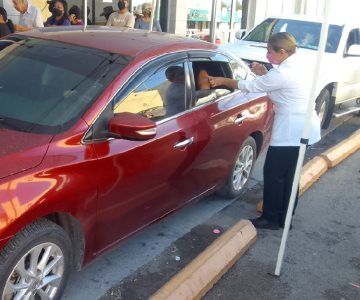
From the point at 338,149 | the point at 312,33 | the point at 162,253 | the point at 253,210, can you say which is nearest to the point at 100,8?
the point at 312,33

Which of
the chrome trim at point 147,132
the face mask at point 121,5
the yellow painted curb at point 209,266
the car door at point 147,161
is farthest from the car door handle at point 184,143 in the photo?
the face mask at point 121,5

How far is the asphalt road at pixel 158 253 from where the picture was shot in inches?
139

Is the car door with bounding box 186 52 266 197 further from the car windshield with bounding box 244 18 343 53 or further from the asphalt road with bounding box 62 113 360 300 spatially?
the car windshield with bounding box 244 18 343 53

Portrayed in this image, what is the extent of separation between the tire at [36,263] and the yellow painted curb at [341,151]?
4.38m

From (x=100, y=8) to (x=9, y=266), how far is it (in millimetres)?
9553

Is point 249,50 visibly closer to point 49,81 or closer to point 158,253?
point 158,253

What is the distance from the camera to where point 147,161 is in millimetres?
3479

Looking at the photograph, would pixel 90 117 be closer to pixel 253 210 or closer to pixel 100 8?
pixel 253 210

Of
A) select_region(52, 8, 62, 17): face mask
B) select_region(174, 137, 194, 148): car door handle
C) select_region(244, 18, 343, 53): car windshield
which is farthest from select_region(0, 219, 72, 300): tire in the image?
select_region(244, 18, 343, 53): car windshield

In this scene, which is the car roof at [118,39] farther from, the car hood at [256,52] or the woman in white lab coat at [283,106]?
the car hood at [256,52]

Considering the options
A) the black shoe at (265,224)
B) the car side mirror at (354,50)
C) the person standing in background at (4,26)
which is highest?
the person standing in background at (4,26)

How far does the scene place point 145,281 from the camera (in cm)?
366

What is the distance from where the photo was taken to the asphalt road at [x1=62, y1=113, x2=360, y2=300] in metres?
3.53

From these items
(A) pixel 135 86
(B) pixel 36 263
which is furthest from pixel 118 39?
(B) pixel 36 263
